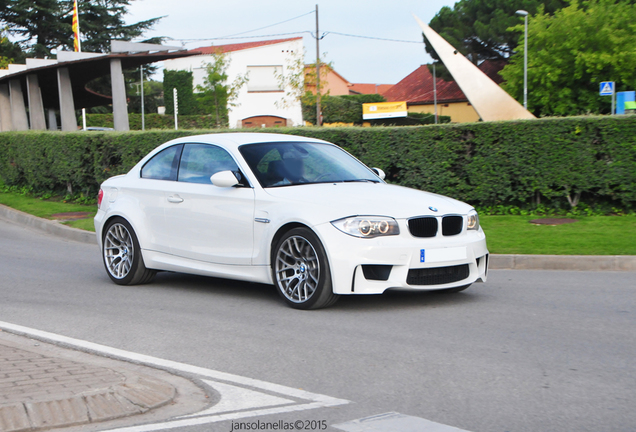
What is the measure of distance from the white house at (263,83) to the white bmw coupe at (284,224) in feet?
191

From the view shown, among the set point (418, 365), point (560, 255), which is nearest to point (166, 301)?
point (418, 365)

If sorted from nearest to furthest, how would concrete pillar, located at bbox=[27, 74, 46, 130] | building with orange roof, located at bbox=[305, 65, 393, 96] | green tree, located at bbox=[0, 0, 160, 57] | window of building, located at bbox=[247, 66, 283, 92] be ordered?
concrete pillar, located at bbox=[27, 74, 46, 130], building with orange roof, located at bbox=[305, 65, 393, 96], green tree, located at bbox=[0, 0, 160, 57], window of building, located at bbox=[247, 66, 283, 92]

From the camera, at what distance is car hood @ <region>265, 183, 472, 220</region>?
6.34 metres

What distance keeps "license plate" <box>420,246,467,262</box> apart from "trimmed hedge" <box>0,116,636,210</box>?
716cm

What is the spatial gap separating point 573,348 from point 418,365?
1217mm

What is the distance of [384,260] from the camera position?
620cm

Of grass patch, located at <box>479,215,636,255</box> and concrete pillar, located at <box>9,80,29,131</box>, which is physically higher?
concrete pillar, located at <box>9,80,29,131</box>

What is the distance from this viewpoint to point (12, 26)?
201 feet

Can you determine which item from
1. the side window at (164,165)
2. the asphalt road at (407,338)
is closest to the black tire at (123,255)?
the asphalt road at (407,338)

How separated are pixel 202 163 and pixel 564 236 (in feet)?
18.9

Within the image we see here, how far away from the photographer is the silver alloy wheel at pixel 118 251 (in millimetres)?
8156

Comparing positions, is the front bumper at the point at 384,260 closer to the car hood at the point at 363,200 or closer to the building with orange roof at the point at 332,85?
the car hood at the point at 363,200

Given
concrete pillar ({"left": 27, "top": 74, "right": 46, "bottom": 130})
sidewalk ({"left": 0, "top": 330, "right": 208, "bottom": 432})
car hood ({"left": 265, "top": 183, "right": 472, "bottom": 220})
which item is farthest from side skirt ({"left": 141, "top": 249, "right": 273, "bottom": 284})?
concrete pillar ({"left": 27, "top": 74, "right": 46, "bottom": 130})

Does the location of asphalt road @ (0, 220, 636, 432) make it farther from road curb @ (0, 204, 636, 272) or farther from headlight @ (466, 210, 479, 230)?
headlight @ (466, 210, 479, 230)
